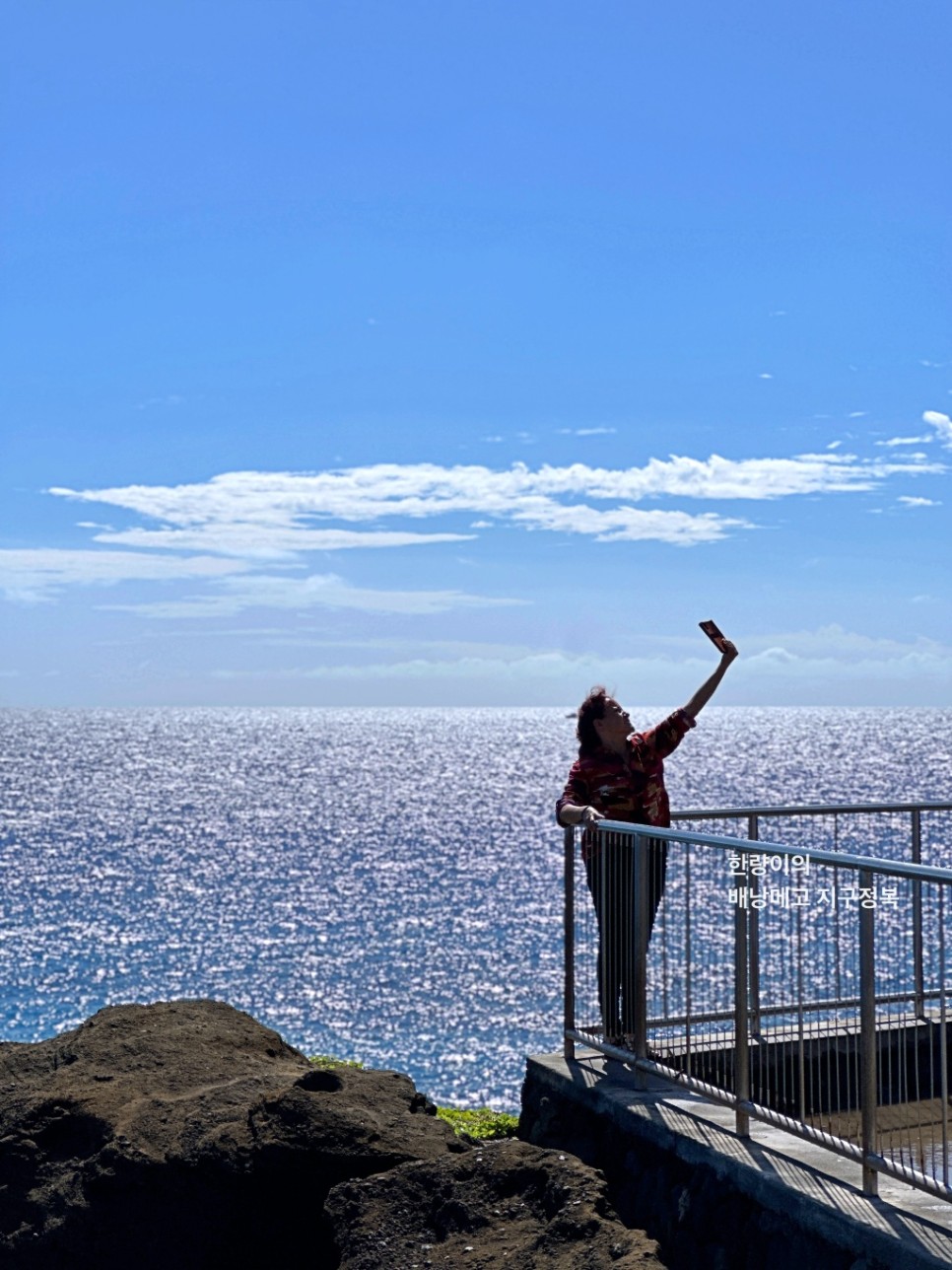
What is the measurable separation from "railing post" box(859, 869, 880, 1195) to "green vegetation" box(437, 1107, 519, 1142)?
4.39 m

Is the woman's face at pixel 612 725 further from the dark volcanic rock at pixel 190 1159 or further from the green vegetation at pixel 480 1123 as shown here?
the green vegetation at pixel 480 1123

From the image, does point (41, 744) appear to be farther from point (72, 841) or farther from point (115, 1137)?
point (115, 1137)

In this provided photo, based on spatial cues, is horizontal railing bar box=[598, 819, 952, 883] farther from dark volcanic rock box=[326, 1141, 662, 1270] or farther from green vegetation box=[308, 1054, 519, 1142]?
green vegetation box=[308, 1054, 519, 1142]

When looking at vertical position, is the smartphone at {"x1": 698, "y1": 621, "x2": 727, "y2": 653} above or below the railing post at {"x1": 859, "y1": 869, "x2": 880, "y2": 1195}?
above

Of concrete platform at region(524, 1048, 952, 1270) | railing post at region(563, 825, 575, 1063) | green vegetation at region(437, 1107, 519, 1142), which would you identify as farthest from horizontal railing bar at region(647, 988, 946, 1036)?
green vegetation at region(437, 1107, 519, 1142)

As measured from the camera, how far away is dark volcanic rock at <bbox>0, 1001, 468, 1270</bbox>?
5910 mm

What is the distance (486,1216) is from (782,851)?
5.87 ft

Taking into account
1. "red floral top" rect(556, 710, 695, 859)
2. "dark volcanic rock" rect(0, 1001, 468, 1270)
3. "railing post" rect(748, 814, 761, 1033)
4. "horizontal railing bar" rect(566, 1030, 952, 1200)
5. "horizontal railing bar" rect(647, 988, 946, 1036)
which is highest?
"red floral top" rect(556, 710, 695, 859)

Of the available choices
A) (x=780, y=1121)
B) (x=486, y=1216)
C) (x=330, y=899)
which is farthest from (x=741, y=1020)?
(x=330, y=899)

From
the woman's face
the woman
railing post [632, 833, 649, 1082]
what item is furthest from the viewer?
the woman's face

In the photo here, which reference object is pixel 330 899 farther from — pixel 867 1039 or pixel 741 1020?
pixel 867 1039

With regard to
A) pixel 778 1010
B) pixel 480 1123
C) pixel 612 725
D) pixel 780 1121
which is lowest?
pixel 480 1123

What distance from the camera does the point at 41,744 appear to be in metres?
189

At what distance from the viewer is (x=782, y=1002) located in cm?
767
